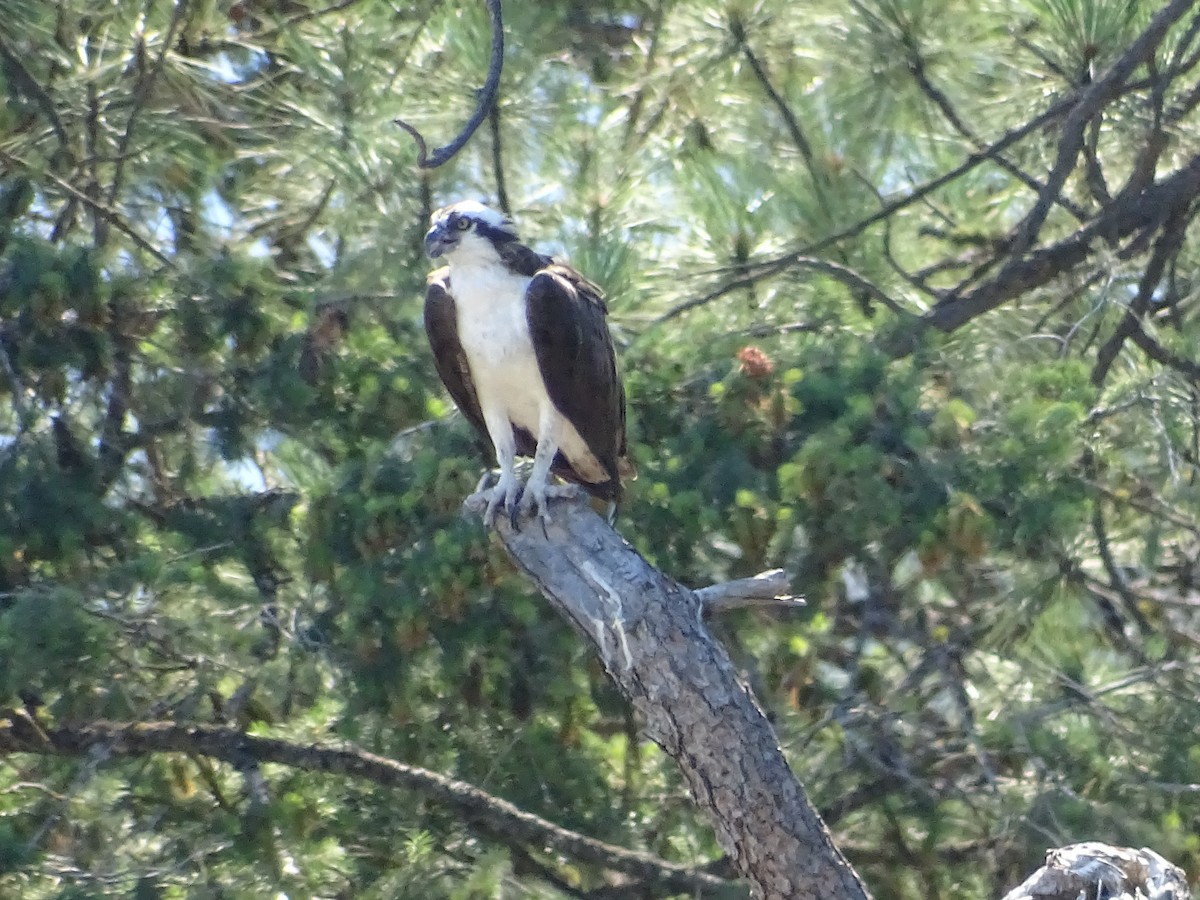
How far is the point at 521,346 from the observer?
4.43m

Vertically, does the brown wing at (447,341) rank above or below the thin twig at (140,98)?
below

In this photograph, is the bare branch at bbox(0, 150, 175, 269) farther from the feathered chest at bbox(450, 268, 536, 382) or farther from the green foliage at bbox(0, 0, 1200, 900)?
the feathered chest at bbox(450, 268, 536, 382)

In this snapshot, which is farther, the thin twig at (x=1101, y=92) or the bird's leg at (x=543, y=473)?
the thin twig at (x=1101, y=92)

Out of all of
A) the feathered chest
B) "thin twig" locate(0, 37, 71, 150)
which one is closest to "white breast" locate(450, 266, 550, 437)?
the feathered chest

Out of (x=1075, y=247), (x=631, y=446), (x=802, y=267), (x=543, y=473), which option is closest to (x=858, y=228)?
(x=802, y=267)

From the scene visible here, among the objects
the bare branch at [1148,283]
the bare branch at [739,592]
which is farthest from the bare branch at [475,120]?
the bare branch at [1148,283]

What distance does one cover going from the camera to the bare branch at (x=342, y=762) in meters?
4.82

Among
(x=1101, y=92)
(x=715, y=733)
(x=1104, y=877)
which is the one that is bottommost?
(x=1104, y=877)

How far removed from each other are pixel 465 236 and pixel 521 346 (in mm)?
344

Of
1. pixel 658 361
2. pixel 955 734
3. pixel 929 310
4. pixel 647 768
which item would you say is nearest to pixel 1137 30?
pixel 929 310

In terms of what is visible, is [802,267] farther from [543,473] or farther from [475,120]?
[475,120]

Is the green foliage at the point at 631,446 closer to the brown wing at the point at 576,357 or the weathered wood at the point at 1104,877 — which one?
the brown wing at the point at 576,357

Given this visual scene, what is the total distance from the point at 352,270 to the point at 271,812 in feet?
5.48

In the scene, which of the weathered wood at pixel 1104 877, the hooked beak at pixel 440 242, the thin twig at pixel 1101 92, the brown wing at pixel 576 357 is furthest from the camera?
the thin twig at pixel 1101 92
